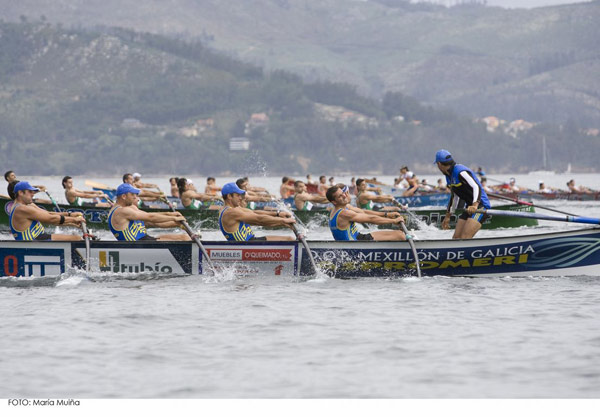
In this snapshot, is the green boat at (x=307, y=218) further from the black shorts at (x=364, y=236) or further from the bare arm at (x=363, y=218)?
the bare arm at (x=363, y=218)

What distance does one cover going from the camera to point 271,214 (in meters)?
18.1

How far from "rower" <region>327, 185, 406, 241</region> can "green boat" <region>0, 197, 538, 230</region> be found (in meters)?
12.5

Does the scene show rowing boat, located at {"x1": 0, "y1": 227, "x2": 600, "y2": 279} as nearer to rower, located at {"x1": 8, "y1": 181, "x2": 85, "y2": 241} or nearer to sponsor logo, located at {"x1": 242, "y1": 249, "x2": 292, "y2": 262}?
sponsor logo, located at {"x1": 242, "y1": 249, "x2": 292, "y2": 262}

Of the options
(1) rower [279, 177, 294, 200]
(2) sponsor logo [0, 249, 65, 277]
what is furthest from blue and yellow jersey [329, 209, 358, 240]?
(1) rower [279, 177, 294, 200]

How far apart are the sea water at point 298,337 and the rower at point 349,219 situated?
0.93 meters

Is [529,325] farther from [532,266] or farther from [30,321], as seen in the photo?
[30,321]

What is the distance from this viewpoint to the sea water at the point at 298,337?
10711 mm

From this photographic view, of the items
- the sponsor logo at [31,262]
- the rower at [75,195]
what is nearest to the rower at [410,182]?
the rower at [75,195]

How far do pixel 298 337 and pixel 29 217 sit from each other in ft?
23.2

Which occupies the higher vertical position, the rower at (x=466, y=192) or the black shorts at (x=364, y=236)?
the rower at (x=466, y=192)

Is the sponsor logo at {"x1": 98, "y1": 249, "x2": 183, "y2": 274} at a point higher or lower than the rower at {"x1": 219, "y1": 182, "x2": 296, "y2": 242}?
lower

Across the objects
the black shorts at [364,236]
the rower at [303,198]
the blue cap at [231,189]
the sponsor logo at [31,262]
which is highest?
the blue cap at [231,189]

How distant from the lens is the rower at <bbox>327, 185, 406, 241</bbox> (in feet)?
57.6
